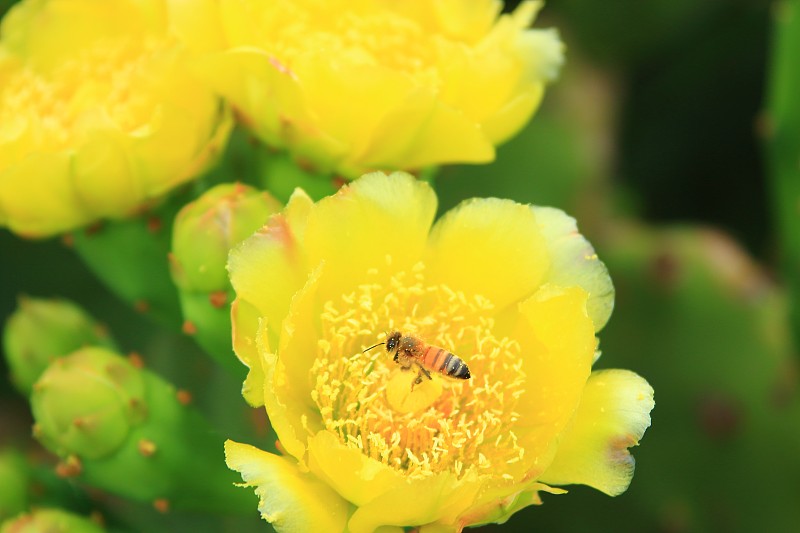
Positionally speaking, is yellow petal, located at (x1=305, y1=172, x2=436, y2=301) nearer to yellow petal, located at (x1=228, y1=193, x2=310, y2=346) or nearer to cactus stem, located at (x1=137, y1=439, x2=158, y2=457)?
yellow petal, located at (x1=228, y1=193, x2=310, y2=346)

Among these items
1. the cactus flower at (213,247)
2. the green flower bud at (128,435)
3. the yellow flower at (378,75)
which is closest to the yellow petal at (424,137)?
the yellow flower at (378,75)

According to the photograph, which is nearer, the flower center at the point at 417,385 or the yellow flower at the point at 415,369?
the yellow flower at the point at 415,369

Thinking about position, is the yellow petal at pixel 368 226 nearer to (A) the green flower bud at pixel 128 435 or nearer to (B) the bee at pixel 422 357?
(B) the bee at pixel 422 357

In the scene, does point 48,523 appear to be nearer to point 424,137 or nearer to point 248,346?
point 248,346

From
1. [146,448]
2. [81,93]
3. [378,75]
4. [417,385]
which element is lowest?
[146,448]

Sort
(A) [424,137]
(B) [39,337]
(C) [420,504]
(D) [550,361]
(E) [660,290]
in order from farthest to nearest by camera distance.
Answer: (E) [660,290], (B) [39,337], (A) [424,137], (D) [550,361], (C) [420,504]

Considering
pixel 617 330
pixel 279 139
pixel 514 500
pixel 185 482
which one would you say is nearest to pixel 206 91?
pixel 279 139

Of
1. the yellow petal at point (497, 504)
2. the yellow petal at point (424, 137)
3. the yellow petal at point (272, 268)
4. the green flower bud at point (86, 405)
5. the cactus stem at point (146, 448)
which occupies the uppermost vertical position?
the yellow petal at point (424, 137)

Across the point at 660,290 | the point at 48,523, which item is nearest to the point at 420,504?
the point at 48,523
